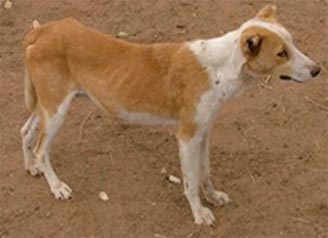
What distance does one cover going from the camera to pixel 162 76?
4.98 m

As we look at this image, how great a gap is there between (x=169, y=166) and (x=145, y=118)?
2.08 feet

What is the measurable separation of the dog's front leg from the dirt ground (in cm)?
8

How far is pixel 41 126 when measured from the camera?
5273 millimetres

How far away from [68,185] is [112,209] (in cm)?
41

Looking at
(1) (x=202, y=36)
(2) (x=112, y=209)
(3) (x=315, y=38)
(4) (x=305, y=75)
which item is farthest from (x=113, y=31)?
(4) (x=305, y=75)

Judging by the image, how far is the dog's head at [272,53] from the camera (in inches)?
181

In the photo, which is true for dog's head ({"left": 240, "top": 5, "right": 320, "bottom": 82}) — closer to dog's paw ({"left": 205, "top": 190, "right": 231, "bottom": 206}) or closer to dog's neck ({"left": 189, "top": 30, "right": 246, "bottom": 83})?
dog's neck ({"left": 189, "top": 30, "right": 246, "bottom": 83})

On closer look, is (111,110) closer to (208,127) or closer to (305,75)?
(208,127)

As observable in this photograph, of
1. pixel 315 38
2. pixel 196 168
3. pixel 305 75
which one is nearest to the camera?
pixel 305 75

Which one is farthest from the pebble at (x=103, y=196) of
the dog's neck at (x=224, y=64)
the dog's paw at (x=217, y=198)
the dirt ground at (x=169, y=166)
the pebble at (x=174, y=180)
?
the dog's neck at (x=224, y=64)

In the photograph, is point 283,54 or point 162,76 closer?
point 283,54

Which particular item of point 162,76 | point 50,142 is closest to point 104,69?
point 162,76

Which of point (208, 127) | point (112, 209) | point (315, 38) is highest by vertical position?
point (208, 127)

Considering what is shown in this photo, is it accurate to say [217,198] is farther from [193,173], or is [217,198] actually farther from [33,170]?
[33,170]
